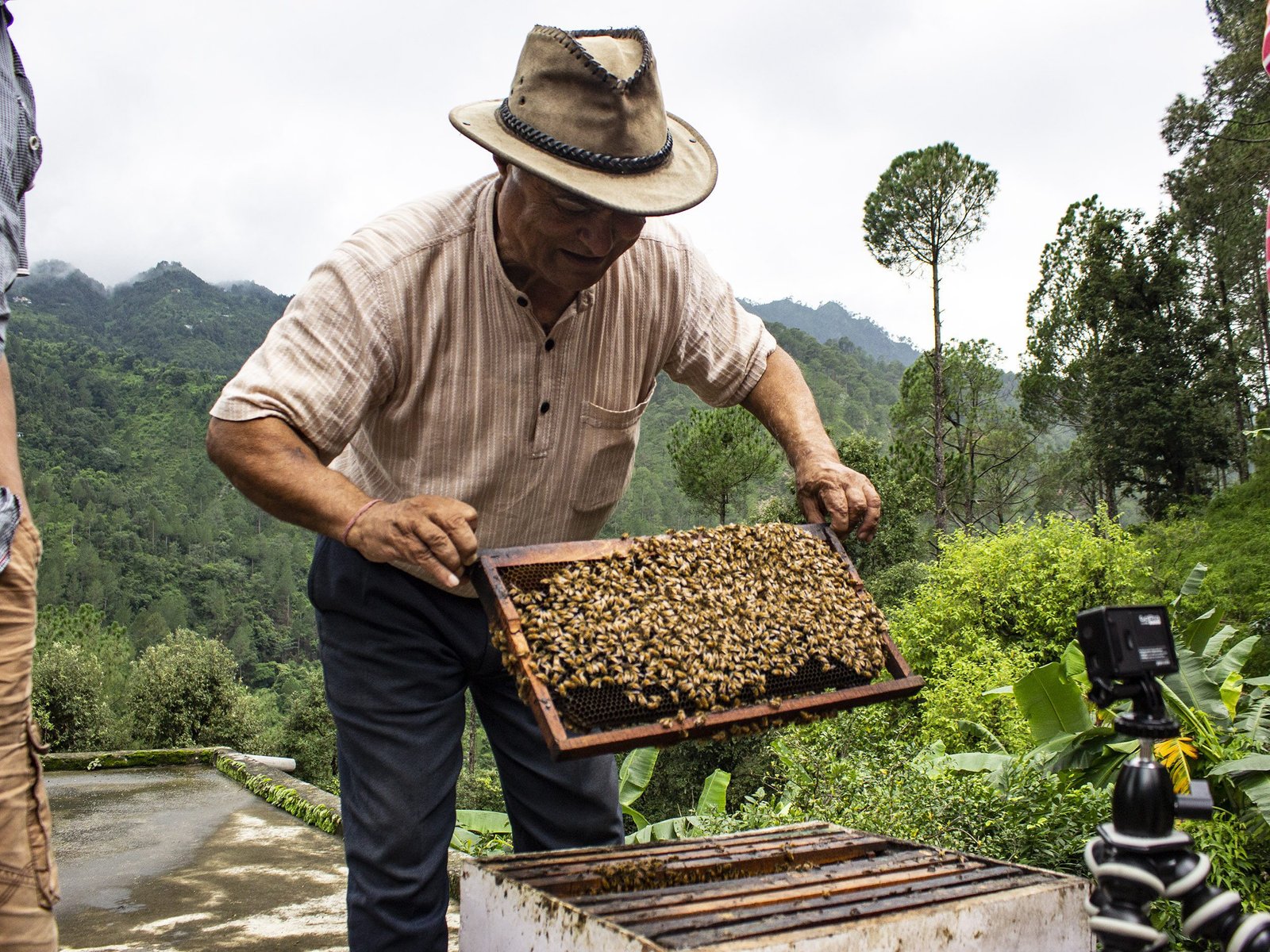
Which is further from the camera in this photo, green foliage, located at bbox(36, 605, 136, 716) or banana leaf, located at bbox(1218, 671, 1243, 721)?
green foliage, located at bbox(36, 605, 136, 716)

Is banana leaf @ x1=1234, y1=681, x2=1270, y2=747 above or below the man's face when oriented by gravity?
below

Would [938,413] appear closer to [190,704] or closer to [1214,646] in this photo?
[190,704]

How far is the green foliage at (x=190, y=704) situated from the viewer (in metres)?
19.6

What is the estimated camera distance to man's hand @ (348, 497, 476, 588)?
2508 millimetres

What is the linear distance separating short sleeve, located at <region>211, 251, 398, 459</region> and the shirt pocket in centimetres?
65

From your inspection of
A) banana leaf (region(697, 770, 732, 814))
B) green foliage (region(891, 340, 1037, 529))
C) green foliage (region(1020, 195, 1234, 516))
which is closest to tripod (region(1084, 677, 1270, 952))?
banana leaf (region(697, 770, 732, 814))

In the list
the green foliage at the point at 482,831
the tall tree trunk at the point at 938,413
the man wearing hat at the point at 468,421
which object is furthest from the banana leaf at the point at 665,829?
the tall tree trunk at the point at 938,413

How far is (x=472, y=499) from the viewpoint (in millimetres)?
3127

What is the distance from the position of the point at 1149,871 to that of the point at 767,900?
0.91m

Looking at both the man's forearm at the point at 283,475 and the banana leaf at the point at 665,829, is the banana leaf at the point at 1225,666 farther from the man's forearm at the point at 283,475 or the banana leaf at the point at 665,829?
the man's forearm at the point at 283,475

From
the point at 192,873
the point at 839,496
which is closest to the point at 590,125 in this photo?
the point at 839,496

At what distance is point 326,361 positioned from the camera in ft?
9.31

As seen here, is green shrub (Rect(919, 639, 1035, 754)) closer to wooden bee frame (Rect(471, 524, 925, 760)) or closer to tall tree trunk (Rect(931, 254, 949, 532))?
wooden bee frame (Rect(471, 524, 925, 760))

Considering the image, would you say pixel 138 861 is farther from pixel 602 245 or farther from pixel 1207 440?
pixel 1207 440
